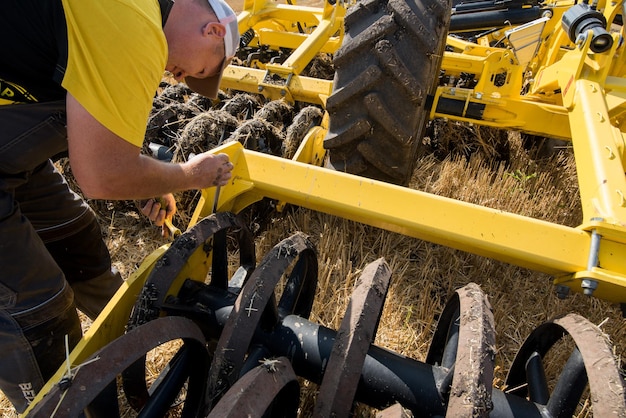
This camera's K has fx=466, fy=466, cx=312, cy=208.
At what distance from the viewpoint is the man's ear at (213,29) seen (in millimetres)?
1555

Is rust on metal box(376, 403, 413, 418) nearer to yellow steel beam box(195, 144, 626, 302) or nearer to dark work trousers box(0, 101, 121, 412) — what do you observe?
yellow steel beam box(195, 144, 626, 302)

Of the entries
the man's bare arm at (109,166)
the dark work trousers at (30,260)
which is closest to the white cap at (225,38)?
the man's bare arm at (109,166)

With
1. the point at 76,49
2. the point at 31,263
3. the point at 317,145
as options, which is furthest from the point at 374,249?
the point at 76,49

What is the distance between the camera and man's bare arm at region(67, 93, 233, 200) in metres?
1.33

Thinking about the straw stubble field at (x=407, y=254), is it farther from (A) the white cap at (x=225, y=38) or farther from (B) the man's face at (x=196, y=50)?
(B) the man's face at (x=196, y=50)

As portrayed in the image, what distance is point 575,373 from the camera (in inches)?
56.8

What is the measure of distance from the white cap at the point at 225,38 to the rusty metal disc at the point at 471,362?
118cm

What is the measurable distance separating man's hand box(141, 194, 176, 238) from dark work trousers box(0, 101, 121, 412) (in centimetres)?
44

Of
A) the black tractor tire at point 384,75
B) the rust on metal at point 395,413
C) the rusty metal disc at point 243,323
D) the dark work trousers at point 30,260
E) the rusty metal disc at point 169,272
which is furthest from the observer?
the black tractor tire at point 384,75

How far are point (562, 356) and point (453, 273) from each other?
761mm

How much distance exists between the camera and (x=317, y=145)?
290cm

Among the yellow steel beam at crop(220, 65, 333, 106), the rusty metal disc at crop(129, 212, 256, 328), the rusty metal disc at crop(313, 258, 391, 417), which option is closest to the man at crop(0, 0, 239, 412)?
the rusty metal disc at crop(129, 212, 256, 328)

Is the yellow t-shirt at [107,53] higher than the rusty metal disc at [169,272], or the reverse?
the yellow t-shirt at [107,53]

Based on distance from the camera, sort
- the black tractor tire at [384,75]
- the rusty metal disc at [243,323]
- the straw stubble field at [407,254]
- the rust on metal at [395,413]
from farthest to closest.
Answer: the straw stubble field at [407,254] → the black tractor tire at [384,75] → the rusty metal disc at [243,323] → the rust on metal at [395,413]
